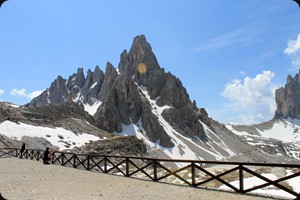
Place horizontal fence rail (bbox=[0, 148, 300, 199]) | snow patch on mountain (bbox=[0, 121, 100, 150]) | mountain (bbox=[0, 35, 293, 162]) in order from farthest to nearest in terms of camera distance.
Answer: mountain (bbox=[0, 35, 293, 162]), snow patch on mountain (bbox=[0, 121, 100, 150]), horizontal fence rail (bbox=[0, 148, 300, 199])

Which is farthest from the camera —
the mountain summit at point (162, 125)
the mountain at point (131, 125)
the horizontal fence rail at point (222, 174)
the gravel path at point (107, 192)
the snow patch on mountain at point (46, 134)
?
the mountain summit at point (162, 125)

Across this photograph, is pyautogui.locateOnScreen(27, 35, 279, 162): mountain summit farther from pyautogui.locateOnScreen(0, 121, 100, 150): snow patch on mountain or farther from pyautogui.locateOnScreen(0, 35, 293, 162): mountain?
pyautogui.locateOnScreen(0, 121, 100, 150): snow patch on mountain

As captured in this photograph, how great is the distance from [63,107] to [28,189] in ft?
326

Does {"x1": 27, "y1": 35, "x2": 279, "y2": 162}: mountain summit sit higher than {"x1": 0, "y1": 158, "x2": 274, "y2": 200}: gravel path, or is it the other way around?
{"x1": 27, "y1": 35, "x2": 279, "y2": 162}: mountain summit

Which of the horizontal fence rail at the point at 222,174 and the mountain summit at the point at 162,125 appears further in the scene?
the mountain summit at the point at 162,125

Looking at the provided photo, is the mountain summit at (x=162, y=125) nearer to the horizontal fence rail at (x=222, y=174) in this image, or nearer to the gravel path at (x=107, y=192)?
the horizontal fence rail at (x=222, y=174)

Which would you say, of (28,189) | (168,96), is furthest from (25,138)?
(168,96)

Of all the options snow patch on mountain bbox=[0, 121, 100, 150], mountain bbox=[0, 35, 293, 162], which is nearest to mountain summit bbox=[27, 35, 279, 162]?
mountain bbox=[0, 35, 293, 162]

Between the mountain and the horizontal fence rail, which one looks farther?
the mountain

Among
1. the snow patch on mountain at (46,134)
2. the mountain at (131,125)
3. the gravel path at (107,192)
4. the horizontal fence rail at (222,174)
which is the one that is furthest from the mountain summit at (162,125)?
the gravel path at (107,192)

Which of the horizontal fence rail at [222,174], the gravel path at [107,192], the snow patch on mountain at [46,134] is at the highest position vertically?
the snow patch on mountain at [46,134]

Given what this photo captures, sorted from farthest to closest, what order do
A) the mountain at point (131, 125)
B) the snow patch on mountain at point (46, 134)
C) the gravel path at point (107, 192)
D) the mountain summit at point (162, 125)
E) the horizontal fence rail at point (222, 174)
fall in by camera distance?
the mountain summit at point (162, 125) → the mountain at point (131, 125) → the snow patch on mountain at point (46, 134) → the horizontal fence rail at point (222, 174) → the gravel path at point (107, 192)

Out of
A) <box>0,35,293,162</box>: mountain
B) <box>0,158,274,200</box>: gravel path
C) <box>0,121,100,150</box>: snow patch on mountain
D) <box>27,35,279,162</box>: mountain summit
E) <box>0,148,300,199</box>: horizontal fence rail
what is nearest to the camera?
<box>0,158,274,200</box>: gravel path

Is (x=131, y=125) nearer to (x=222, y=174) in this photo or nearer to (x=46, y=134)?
(x=46, y=134)
